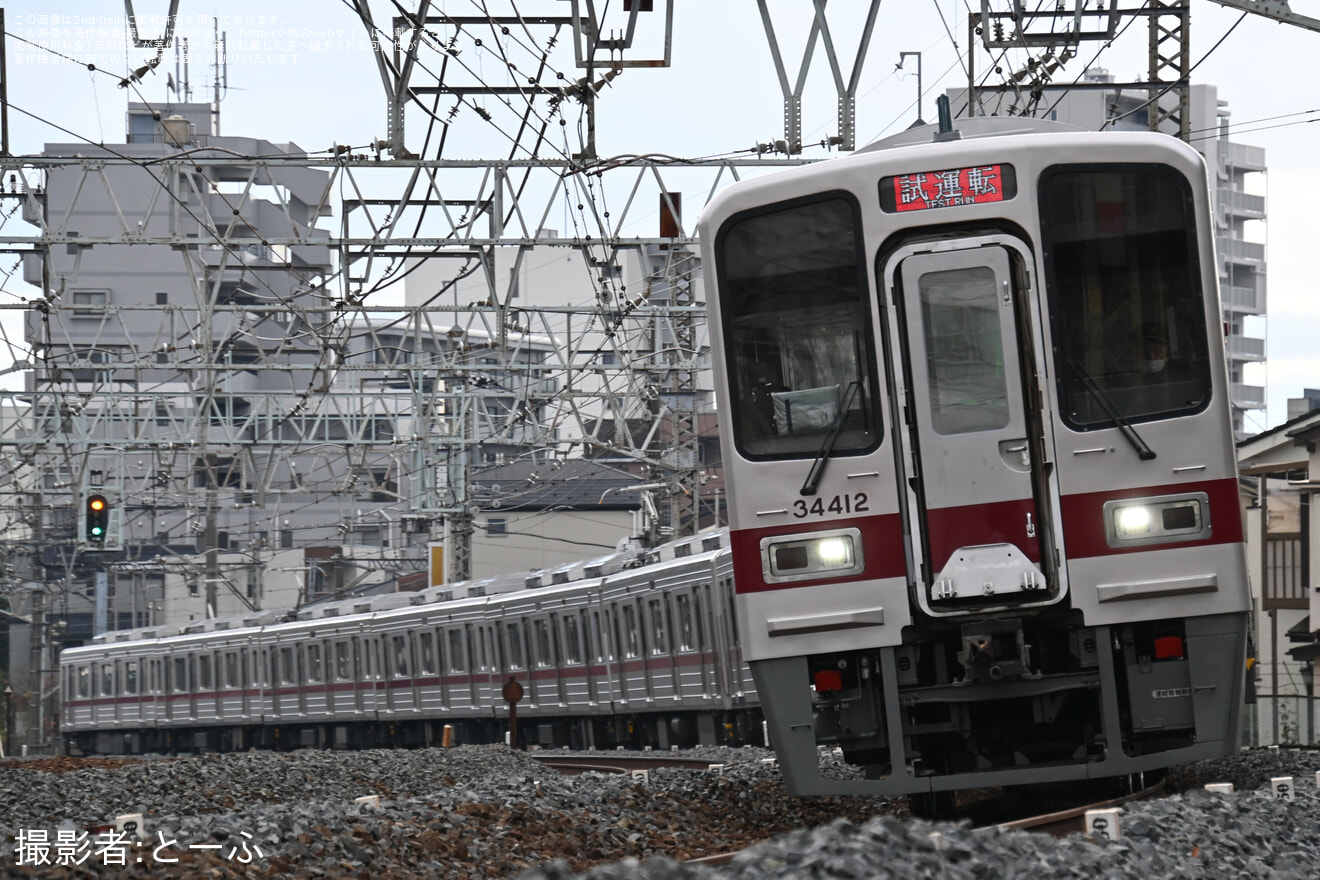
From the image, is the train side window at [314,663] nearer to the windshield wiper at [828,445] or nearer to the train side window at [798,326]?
the train side window at [798,326]

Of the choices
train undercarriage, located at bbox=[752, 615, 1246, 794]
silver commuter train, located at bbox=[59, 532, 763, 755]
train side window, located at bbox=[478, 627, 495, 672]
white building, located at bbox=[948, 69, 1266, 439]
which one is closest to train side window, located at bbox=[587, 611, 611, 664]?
silver commuter train, located at bbox=[59, 532, 763, 755]

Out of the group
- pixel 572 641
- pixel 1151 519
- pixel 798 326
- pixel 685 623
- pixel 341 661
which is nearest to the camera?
pixel 1151 519

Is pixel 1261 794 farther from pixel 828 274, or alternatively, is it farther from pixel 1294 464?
pixel 1294 464

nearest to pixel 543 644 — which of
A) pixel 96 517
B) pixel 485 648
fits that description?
pixel 485 648

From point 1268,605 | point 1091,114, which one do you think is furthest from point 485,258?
point 1091,114

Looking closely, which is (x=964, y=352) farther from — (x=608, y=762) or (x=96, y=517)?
(x=96, y=517)

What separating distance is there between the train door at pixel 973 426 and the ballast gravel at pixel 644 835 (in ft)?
3.40

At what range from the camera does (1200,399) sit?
711 cm

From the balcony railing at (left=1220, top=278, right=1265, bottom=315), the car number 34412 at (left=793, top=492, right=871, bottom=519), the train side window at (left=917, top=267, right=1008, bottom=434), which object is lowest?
the car number 34412 at (left=793, top=492, right=871, bottom=519)

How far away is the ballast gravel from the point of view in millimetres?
4863

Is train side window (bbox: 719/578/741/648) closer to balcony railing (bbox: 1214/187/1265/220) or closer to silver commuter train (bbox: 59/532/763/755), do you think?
silver commuter train (bbox: 59/532/763/755)

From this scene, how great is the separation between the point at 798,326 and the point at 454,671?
20676mm

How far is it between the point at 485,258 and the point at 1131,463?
11.1m

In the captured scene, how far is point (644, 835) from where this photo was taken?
782 cm
